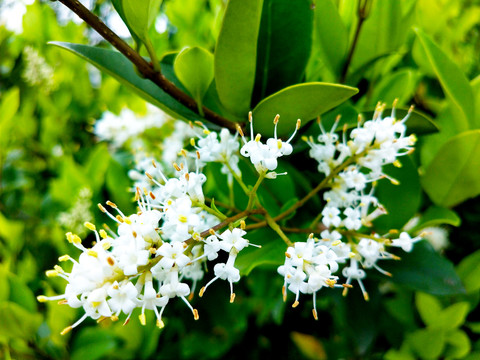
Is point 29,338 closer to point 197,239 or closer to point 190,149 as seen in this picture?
point 190,149

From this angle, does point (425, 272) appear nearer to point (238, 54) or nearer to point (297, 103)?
point (297, 103)

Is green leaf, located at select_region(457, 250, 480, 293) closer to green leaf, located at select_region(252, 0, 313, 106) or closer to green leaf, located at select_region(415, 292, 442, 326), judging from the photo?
green leaf, located at select_region(415, 292, 442, 326)

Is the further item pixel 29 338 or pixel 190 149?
pixel 29 338

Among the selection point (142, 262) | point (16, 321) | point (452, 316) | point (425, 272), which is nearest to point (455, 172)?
point (425, 272)

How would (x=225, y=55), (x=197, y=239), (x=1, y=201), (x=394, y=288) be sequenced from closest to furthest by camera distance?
(x=197, y=239) < (x=225, y=55) < (x=394, y=288) < (x=1, y=201)

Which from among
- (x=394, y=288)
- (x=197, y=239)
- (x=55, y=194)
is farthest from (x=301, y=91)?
(x=55, y=194)

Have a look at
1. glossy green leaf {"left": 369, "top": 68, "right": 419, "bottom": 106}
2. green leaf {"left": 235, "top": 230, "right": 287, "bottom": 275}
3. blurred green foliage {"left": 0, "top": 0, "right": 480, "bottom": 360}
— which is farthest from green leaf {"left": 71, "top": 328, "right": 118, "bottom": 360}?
glossy green leaf {"left": 369, "top": 68, "right": 419, "bottom": 106}

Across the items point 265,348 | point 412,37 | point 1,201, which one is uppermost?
point 412,37
